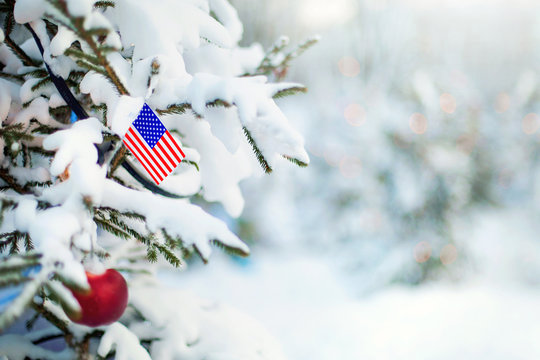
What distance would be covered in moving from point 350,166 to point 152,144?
11.7ft

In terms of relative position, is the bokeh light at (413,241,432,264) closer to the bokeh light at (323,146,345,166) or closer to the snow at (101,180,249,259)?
the bokeh light at (323,146,345,166)

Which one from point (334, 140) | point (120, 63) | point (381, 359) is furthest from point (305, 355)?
point (334, 140)

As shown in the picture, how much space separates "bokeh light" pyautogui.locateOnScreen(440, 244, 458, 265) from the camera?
3673 mm

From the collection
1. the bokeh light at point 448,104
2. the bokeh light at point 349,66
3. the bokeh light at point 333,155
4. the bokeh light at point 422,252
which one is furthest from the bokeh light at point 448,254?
the bokeh light at point 349,66

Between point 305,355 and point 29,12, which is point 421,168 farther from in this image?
point 29,12

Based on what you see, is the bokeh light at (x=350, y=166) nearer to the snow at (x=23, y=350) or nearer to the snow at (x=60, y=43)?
the snow at (x=23, y=350)

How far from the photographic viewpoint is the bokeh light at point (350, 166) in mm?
4086

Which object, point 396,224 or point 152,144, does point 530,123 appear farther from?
point 152,144

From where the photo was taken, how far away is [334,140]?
14.2 feet

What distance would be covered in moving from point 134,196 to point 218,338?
517mm

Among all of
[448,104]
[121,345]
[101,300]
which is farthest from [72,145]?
[448,104]

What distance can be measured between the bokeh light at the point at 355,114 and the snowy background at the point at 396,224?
2cm

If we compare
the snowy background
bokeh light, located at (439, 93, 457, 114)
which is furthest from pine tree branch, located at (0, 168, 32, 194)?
bokeh light, located at (439, 93, 457, 114)

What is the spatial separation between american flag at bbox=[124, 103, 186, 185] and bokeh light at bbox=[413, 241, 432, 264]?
3.38 metres
